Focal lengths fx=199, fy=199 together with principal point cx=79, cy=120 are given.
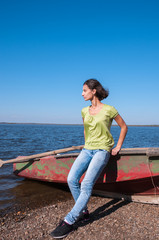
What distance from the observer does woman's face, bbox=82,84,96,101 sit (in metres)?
3.67

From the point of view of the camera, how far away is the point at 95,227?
349 cm

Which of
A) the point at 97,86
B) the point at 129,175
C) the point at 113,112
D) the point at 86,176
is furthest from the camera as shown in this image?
the point at 129,175

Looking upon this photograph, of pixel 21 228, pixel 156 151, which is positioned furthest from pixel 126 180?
pixel 21 228

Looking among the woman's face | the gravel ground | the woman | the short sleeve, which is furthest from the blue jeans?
the woman's face

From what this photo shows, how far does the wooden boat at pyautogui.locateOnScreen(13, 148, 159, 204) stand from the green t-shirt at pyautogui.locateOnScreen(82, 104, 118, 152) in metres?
0.96

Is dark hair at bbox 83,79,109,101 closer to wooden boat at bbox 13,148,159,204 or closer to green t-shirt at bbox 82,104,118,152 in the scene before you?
green t-shirt at bbox 82,104,118,152

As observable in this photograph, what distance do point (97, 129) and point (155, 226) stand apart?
6.62 ft

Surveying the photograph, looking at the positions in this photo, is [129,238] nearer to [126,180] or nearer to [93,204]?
[126,180]

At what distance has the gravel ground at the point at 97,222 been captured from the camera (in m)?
3.28

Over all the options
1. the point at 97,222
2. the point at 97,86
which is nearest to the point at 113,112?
the point at 97,86

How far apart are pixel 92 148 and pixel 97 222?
1415 millimetres

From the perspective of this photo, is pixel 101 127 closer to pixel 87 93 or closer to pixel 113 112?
pixel 113 112

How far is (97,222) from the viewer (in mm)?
3688

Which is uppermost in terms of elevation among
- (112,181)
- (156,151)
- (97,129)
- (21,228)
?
(97,129)
